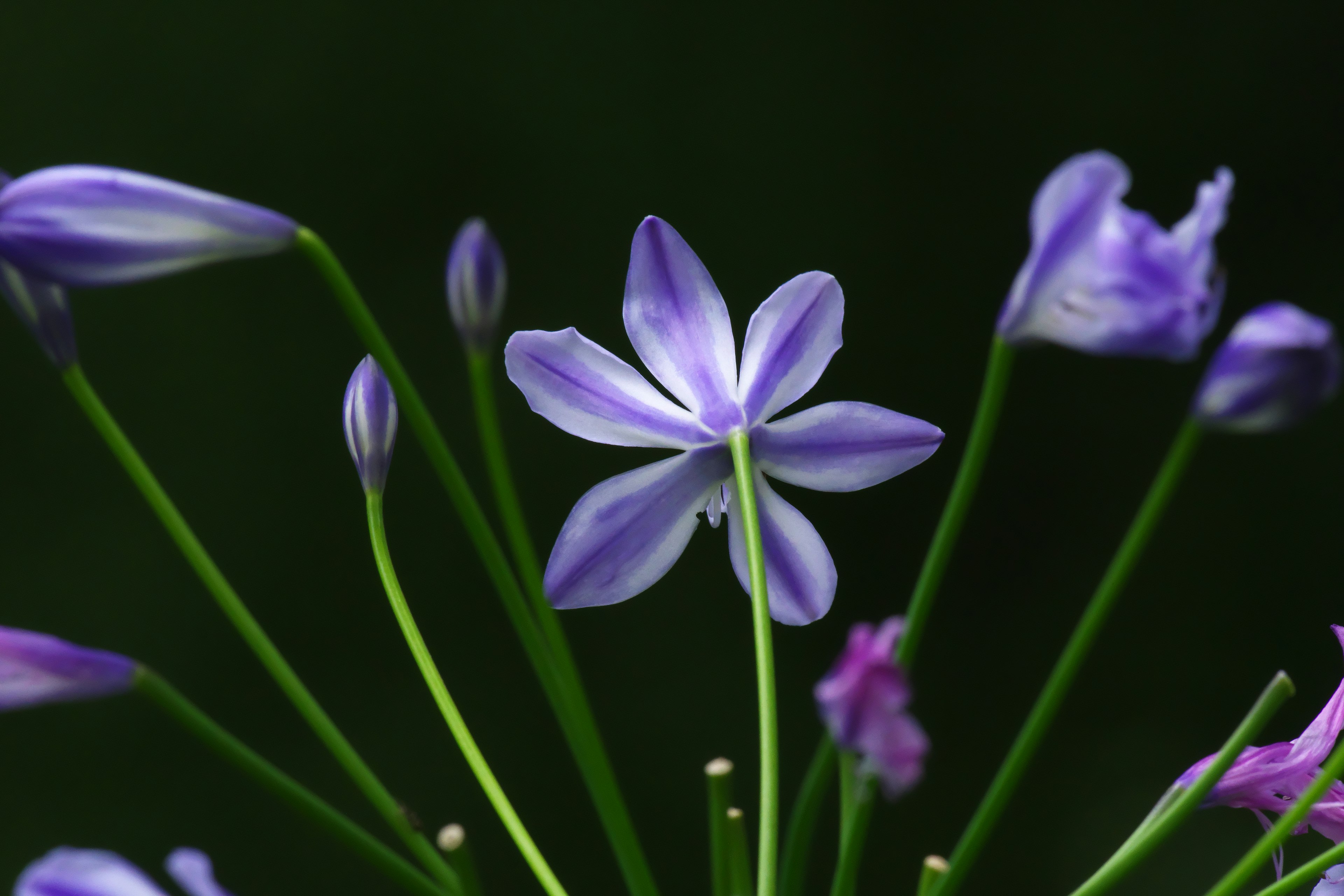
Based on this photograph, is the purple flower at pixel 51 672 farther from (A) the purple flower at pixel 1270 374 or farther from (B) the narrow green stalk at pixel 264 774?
(A) the purple flower at pixel 1270 374

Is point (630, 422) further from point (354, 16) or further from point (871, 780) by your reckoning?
point (354, 16)

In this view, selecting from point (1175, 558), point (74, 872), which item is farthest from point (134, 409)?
point (1175, 558)

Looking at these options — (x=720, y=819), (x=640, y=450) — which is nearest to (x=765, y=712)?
(x=720, y=819)

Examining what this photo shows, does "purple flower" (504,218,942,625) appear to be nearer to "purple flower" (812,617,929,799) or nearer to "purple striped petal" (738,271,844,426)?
"purple striped petal" (738,271,844,426)

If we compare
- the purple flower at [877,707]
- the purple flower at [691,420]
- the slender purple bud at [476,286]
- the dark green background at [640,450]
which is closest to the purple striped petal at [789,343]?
the purple flower at [691,420]

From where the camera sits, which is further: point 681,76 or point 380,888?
point 380,888

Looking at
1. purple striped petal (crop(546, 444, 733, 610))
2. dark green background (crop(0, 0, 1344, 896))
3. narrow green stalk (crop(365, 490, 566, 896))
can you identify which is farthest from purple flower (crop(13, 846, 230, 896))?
dark green background (crop(0, 0, 1344, 896))
